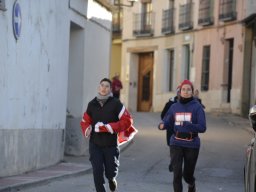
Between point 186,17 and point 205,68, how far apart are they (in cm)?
323

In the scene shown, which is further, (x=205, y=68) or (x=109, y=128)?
(x=205, y=68)

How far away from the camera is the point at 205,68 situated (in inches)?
1407

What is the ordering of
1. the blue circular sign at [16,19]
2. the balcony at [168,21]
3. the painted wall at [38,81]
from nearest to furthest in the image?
the painted wall at [38,81], the blue circular sign at [16,19], the balcony at [168,21]

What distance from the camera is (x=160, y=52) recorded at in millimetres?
40844

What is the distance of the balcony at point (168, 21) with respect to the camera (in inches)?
1542

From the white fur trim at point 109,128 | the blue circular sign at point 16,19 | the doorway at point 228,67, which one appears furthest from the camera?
the doorway at point 228,67

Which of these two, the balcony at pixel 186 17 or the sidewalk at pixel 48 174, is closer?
the sidewalk at pixel 48 174

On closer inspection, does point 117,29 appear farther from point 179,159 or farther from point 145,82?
point 179,159

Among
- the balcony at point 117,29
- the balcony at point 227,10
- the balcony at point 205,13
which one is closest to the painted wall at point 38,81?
the balcony at point 227,10

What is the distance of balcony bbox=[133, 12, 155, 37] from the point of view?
41438 millimetres

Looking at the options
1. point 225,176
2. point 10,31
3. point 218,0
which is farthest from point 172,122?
point 218,0

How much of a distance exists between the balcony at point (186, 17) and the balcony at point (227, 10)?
348cm

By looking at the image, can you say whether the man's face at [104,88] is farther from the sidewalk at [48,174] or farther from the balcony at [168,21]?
the balcony at [168,21]

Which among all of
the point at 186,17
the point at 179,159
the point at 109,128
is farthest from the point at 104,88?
the point at 186,17
